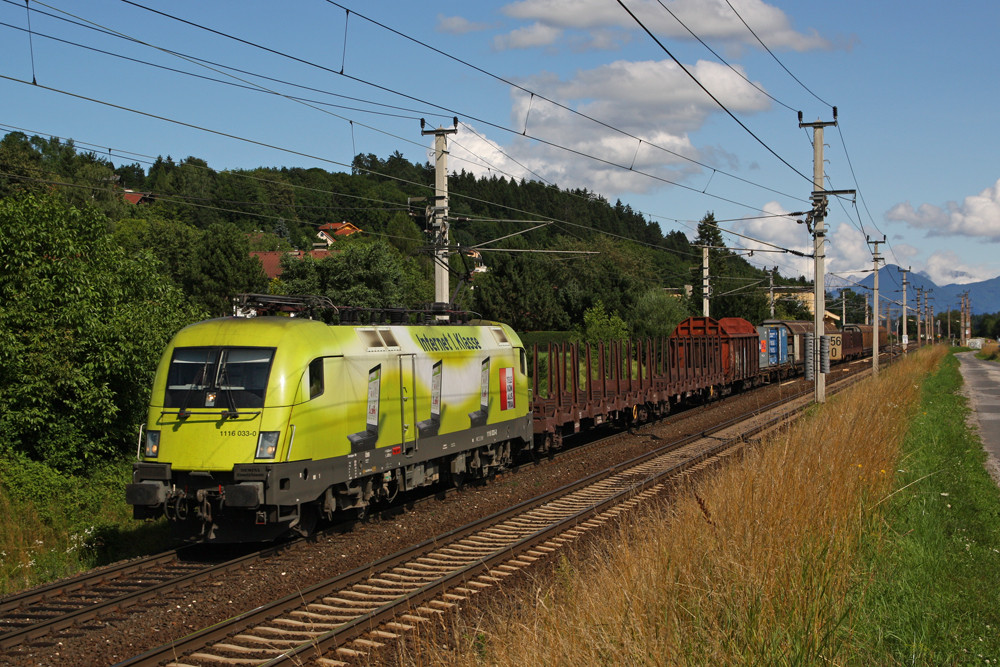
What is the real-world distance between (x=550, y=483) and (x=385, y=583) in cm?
725

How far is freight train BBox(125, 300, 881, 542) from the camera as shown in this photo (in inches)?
413

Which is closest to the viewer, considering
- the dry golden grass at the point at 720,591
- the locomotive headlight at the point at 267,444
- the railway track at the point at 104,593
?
the dry golden grass at the point at 720,591

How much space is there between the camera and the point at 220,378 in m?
10.9

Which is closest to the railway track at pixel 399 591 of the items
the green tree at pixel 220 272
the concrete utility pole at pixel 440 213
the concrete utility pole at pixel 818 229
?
the concrete utility pole at pixel 440 213

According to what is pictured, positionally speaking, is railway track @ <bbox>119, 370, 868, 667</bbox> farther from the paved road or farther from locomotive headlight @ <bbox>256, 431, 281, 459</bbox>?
the paved road

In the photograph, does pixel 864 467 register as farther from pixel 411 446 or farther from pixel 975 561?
pixel 411 446

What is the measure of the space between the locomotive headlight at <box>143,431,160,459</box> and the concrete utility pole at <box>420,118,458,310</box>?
31.5ft

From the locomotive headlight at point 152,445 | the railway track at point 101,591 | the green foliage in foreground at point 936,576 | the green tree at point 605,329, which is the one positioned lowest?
the railway track at point 101,591

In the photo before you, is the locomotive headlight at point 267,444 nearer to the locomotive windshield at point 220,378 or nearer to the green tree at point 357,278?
the locomotive windshield at point 220,378

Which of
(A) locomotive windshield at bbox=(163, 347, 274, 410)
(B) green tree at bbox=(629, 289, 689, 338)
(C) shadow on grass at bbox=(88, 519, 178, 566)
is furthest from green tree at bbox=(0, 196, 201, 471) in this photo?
(B) green tree at bbox=(629, 289, 689, 338)

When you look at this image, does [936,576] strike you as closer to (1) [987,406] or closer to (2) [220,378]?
(2) [220,378]

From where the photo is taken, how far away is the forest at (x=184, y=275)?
48.7ft

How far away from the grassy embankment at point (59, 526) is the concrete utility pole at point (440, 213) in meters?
8.12

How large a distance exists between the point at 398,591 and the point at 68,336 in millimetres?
9128
